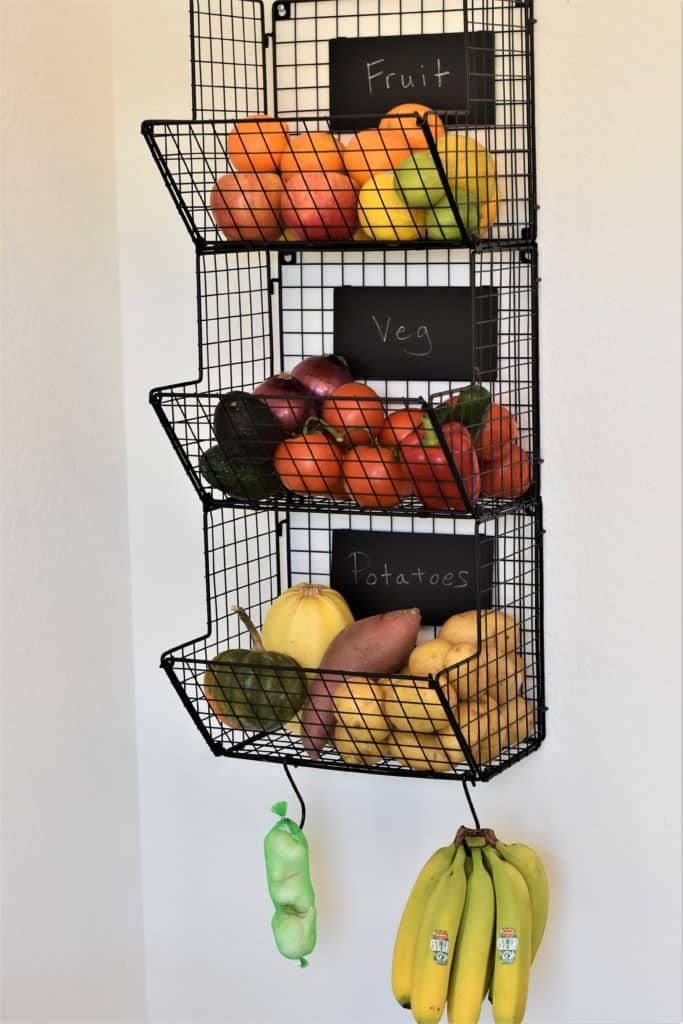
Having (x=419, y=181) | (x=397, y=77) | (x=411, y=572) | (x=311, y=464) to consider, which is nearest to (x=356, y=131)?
(x=397, y=77)

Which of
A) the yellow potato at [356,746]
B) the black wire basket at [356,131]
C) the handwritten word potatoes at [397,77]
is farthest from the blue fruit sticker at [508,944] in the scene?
the handwritten word potatoes at [397,77]

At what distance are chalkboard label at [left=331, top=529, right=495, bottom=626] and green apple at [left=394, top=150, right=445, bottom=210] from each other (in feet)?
1.49

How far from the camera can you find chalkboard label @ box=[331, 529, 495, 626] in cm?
183

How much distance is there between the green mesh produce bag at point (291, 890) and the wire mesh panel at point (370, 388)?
43 centimetres

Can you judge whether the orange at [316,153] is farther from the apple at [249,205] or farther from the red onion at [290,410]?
the red onion at [290,410]

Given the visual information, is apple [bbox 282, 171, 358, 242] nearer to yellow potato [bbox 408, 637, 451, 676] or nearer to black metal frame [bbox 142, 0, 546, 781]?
black metal frame [bbox 142, 0, 546, 781]

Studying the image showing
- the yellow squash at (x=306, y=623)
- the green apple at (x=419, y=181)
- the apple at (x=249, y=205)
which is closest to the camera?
the green apple at (x=419, y=181)

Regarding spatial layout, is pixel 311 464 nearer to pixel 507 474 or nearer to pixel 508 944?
pixel 507 474

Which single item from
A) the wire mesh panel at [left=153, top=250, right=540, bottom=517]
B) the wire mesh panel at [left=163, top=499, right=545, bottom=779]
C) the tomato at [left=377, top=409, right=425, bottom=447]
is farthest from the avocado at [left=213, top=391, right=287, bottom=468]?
the wire mesh panel at [left=163, top=499, right=545, bottom=779]

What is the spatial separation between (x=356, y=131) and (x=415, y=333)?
266mm

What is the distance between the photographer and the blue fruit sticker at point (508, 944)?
64.7 inches

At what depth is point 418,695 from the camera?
5.25 ft

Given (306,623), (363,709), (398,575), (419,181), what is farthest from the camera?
(398,575)

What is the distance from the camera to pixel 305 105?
1846mm
